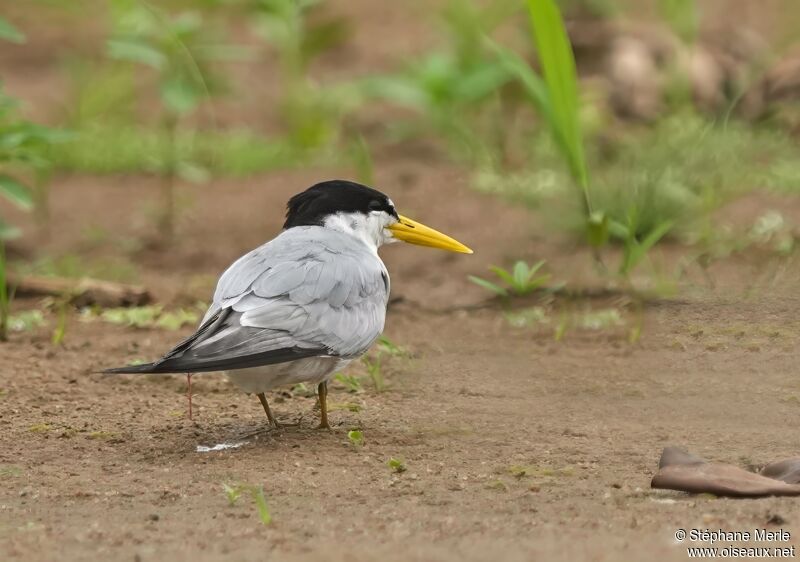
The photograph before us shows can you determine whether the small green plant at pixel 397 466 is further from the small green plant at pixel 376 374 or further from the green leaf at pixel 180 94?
the green leaf at pixel 180 94

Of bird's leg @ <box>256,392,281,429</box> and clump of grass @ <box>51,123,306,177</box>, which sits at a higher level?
clump of grass @ <box>51,123,306,177</box>

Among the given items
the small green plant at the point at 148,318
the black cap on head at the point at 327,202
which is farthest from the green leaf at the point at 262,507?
the small green plant at the point at 148,318

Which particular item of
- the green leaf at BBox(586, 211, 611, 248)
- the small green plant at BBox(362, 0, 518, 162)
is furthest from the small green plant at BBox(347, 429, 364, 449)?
the small green plant at BBox(362, 0, 518, 162)

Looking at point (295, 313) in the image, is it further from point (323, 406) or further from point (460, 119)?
point (460, 119)

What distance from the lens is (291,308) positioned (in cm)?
387

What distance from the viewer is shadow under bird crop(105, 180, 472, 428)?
3.66m

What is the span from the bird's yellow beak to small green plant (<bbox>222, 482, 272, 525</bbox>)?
1.55 metres

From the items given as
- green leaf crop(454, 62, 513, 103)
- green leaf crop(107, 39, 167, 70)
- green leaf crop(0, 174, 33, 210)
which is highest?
green leaf crop(454, 62, 513, 103)

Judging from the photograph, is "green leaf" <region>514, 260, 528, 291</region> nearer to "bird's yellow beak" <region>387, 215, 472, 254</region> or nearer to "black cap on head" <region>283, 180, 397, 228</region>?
"bird's yellow beak" <region>387, 215, 472, 254</region>

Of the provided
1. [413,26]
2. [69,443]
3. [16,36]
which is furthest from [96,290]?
[413,26]

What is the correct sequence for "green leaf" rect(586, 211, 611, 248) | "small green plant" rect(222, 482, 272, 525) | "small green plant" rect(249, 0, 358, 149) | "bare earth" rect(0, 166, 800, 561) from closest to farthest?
1. "bare earth" rect(0, 166, 800, 561)
2. "small green plant" rect(222, 482, 272, 525)
3. "green leaf" rect(586, 211, 611, 248)
4. "small green plant" rect(249, 0, 358, 149)

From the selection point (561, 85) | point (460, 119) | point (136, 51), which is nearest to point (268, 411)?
point (561, 85)

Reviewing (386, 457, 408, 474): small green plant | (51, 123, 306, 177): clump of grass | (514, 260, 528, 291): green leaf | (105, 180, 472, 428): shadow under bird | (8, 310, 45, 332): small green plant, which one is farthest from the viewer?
(51, 123, 306, 177): clump of grass

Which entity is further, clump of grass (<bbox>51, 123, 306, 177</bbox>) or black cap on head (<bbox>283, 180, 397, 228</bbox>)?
clump of grass (<bbox>51, 123, 306, 177</bbox>)
